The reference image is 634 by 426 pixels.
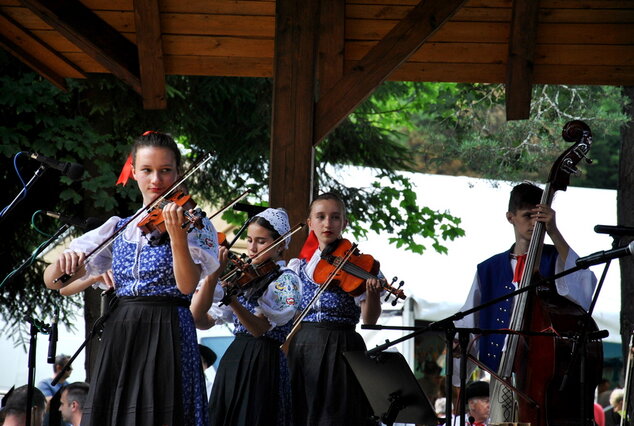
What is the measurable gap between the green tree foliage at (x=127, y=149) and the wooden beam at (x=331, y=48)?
2648mm

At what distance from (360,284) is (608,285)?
23.1ft

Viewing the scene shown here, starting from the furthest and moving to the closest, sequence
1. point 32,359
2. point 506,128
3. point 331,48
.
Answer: point 506,128
point 331,48
point 32,359

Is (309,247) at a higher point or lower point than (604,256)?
higher

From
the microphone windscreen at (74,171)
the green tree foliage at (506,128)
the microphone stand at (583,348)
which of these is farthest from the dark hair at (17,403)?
the green tree foliage at (506,128)

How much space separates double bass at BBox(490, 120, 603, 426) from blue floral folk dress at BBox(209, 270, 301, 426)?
3.60ft

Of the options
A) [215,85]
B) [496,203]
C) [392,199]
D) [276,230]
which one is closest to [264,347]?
[276,230]

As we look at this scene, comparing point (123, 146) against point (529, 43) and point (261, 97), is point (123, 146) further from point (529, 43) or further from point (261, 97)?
point (529, 43)

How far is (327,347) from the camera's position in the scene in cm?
488

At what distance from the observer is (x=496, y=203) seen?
12.5 metres

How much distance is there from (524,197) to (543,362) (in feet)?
3.17

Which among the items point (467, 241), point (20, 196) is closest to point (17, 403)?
point (20, 196)

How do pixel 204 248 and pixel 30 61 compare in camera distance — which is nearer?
pixel 204 248

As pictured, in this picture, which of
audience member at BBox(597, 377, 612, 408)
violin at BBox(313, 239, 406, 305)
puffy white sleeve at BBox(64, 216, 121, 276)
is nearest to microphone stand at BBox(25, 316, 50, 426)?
puffy white sleeve at BBox(64, 216, 121, 276)

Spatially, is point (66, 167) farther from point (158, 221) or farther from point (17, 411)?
point (17, 411)
